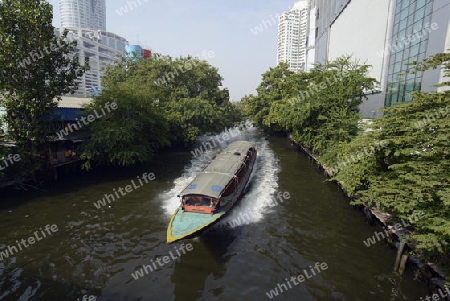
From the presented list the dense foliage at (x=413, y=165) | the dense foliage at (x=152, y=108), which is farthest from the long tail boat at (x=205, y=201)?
Result: the dense foliage at (x=152, y=108)

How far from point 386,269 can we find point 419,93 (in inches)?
338

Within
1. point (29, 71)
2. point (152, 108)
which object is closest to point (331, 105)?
point (152, 108)

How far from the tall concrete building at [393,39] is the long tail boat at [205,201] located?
34.0 feet

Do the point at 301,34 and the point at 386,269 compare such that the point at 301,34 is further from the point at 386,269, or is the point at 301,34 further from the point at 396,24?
the point at 386,269

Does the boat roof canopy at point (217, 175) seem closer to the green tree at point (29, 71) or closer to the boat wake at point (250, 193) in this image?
the boat wake at point (250, 193)

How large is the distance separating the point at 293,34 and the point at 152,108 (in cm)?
19008

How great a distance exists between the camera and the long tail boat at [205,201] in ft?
46.1

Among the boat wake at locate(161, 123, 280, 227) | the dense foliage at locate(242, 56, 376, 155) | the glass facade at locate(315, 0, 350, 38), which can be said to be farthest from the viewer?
the glass facade at locate(315, 0, 350, 38)

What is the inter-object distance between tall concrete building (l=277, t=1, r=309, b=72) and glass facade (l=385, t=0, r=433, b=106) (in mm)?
167132

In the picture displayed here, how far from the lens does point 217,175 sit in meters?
18.3

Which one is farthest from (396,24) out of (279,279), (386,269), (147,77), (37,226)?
(37,226)

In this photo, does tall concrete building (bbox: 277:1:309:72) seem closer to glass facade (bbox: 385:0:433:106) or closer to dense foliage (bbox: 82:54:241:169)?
dense foliage (bbox: 82:54:241:169)

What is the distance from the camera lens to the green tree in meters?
19.9

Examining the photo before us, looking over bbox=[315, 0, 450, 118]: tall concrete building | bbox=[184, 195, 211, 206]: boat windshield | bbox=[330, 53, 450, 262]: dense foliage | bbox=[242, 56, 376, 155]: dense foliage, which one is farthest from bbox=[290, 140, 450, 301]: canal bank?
bbox=[242, 56, 376, 155]: dense foliage
